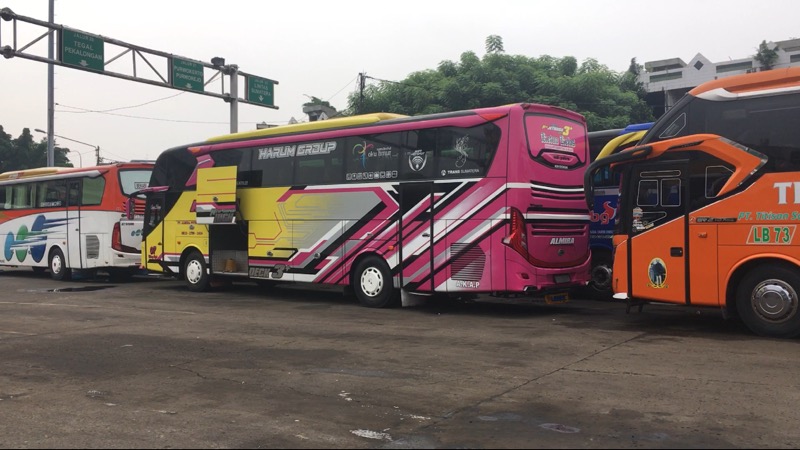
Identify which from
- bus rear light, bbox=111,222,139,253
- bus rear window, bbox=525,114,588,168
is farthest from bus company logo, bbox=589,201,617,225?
bus rear light, bbox=111,222,139,253

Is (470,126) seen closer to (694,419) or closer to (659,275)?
(659,275)

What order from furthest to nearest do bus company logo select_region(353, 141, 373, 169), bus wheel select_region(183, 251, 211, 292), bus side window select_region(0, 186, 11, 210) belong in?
bus side window select_region(0, 186, 11, 210) < bus wheel select_region(183, 251, 211, 292) < bus company logo select_region(353, 141, 373, 169)

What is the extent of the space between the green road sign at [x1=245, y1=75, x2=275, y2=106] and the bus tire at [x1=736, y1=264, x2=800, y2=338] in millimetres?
19628

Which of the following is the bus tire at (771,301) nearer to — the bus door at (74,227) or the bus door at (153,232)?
the bus door at (153,232)

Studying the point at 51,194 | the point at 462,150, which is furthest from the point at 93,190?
the point at 462,150

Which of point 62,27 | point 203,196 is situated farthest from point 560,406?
point 62,27

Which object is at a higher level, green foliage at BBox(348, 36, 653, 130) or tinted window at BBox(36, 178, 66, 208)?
green foliage at BBox(348, 36, 653, 130)

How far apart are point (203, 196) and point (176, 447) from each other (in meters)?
11.6

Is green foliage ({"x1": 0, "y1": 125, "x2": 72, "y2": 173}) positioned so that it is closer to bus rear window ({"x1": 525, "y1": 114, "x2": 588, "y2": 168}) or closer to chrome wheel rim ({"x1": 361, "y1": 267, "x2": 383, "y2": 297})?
chrome wheel rim ({"x1": 361, "y1": 267, "x2": 383, "y2": 297})

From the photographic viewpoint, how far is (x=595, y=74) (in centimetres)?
3647

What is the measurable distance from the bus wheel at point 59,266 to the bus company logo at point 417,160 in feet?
44.5

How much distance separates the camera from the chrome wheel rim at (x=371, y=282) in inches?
504

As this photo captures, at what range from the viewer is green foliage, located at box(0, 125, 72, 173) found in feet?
182

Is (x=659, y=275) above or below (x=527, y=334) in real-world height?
above
